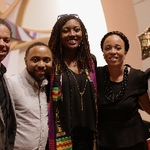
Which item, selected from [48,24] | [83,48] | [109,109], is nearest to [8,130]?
[109,109]

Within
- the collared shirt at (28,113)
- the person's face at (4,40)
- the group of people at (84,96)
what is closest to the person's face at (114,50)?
the group of people at (84,96)

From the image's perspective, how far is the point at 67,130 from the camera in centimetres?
145

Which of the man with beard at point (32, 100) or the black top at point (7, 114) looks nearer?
the black top at point (7, 114)

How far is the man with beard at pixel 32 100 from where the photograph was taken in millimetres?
1273

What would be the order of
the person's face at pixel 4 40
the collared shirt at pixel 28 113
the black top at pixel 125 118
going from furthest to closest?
the black top at pixel 125 118 → the collared shirt at pixel 28 113 → the person's face at pixel 4 40

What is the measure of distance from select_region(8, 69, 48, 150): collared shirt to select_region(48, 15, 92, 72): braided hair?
0.26m

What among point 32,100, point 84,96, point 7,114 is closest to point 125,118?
point 84,96

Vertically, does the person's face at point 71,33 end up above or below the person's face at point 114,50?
above

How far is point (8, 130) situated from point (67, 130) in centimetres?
38

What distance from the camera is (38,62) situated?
1.32m

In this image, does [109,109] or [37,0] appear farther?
[37,0]

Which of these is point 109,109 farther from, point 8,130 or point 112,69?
point 8,130

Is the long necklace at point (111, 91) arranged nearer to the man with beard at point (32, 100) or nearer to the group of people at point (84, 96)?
the group of people at point (84, 96)

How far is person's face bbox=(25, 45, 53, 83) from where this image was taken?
1.32m
